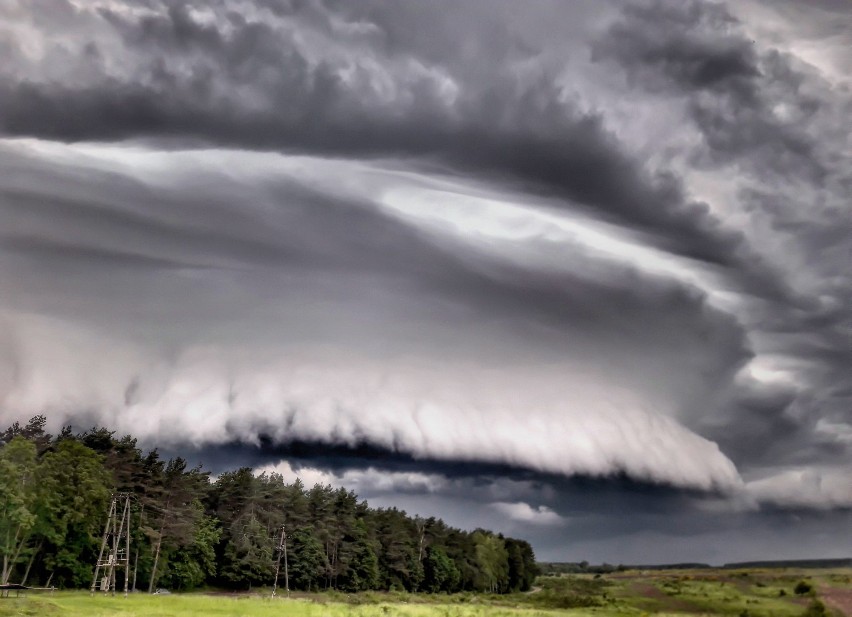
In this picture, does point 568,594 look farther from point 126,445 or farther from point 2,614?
point 126,445

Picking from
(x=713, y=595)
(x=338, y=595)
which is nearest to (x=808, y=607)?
(x=713, y=595)

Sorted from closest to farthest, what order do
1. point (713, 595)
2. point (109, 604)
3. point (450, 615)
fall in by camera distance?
1. point (713, 595)
2. point (450, 615)
3. point (109, 604)

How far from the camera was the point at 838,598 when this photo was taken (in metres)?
15.3

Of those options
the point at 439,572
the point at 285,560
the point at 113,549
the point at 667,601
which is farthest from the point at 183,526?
the point at 667,601

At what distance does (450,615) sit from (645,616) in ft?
120

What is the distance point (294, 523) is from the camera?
5979 inches

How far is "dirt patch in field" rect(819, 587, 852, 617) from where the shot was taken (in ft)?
48.2

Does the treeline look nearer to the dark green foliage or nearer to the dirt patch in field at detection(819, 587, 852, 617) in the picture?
the dark green foliage

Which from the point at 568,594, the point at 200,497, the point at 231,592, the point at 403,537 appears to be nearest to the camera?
the point at 568,594

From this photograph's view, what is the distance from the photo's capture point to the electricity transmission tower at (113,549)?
104750mm

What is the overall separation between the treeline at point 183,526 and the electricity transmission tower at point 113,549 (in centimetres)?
145

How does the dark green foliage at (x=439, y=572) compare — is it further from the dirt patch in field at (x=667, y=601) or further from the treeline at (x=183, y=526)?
the dirt patch in field at (x=667, y=601)

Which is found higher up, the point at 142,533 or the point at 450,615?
the point at 142,533

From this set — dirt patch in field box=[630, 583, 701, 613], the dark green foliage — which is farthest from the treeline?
dirt patch in field box=[630, 583, 701, 613]
